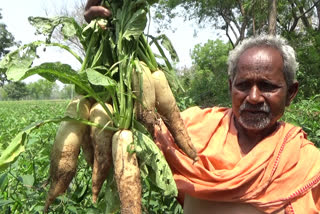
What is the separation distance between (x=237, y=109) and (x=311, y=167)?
40 cm

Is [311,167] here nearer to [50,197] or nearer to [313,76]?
[50,197]

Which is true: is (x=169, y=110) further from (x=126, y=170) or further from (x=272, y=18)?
(x=272, y=18)

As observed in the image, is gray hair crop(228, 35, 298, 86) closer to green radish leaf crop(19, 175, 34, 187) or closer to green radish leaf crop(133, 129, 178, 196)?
green radish leaf crop(133, 129, 178, 196)

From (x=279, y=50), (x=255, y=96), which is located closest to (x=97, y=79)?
(x=255, y=96)

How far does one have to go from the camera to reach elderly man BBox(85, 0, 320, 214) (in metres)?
1.76

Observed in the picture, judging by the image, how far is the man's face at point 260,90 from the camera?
1.79m

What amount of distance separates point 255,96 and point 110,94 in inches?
27.8

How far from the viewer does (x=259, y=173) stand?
69.9 inches

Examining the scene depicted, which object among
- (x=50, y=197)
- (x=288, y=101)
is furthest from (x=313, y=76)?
(x=50, y=197)

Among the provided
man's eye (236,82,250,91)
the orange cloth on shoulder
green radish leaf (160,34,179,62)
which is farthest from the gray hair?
green radish leaf (160,34,179,62)

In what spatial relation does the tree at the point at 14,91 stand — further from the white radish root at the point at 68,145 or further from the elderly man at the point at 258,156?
the white radish root at the point at 68,145

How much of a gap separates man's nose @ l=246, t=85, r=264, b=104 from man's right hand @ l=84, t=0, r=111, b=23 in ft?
2.40

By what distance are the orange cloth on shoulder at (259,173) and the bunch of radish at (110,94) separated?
0.38 meters

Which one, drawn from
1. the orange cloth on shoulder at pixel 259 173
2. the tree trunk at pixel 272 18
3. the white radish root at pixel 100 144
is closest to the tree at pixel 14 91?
the tree trunk at pixel 272 18
